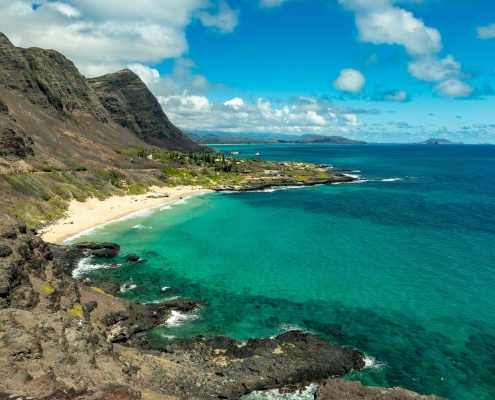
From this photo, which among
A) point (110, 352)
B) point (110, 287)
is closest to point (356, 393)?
point (110, 352)

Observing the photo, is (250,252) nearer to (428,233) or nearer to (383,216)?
(428,233)

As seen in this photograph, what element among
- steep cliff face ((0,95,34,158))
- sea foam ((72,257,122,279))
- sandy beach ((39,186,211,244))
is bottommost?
sea foam ((72,257,122,279))

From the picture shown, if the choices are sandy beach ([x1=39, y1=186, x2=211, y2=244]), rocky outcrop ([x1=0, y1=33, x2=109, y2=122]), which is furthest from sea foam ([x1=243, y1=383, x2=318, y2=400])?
rocky outcrop ([x1=0, y1=33, x2=109, y2=122])

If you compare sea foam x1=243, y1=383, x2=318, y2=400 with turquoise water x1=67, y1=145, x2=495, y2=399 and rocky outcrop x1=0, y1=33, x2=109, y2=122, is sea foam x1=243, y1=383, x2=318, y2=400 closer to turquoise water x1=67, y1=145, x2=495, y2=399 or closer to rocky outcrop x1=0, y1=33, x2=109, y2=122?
turquoise water x1=67, y1=145, x2=495, y2=399

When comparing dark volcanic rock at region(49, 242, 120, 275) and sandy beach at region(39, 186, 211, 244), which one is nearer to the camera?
dark volcanic rock at region(49, 242, 120, 275)

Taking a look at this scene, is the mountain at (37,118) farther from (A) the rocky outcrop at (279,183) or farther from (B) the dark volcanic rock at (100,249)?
(A) the rocky outcrop at (279,183)

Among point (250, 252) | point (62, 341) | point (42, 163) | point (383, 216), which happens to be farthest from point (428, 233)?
point (42, 163)
